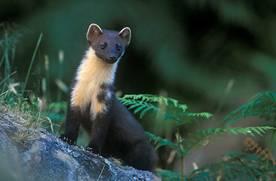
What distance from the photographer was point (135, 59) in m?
13.1

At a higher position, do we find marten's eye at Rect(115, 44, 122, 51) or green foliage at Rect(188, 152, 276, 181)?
marten's eye at Rect(115, 44, 122, 51)

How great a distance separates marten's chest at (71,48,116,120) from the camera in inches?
322

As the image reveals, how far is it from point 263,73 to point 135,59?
1.81 metres

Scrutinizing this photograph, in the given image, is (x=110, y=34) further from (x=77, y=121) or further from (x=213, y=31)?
(x=213, y=31)

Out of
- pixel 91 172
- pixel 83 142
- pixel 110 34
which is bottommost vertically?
pixel 83 142

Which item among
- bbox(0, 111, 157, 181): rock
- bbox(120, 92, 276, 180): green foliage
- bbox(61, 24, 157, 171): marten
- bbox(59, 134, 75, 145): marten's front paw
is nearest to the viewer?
bbox(0, 111, 157, 181): rock

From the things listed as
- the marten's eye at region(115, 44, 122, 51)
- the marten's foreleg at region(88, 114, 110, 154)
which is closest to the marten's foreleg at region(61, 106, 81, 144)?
the marten's foreleg at region(88, 114, 110, 154)

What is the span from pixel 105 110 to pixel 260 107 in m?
1.32

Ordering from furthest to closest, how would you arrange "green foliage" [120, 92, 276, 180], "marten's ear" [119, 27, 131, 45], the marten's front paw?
"marten's ear" [119, 27, 131, 45]
"green foliage" [120, 92, 276, 180]
the marten's front paw

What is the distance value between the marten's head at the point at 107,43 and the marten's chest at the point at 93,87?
102 millimetres

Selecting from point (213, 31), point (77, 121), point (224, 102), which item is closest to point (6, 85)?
point (77, 121)

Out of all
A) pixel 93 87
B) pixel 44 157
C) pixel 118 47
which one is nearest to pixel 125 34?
pixel 118 47

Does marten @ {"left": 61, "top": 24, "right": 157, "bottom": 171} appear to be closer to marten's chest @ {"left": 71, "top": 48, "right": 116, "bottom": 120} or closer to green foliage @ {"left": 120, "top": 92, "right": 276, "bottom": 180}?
marten's chest @ {"left": 71, "top": 48, "right": 116, "bottom": 120}

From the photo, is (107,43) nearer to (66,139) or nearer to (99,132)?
(99,132)
